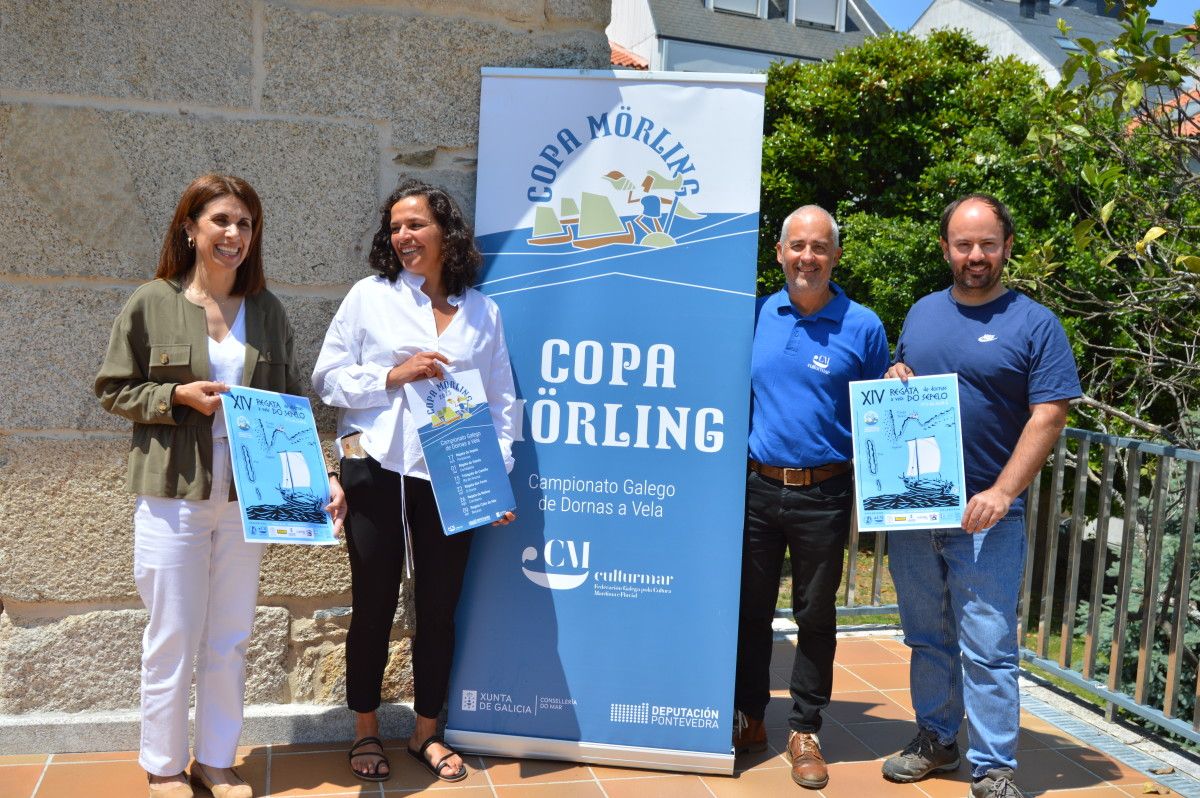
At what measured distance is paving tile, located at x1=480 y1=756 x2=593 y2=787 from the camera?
11.1ft

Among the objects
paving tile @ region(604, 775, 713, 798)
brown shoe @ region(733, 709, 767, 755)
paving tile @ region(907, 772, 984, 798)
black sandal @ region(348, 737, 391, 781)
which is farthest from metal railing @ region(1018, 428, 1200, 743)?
black sandal @ region(348, 737, 391, 781)

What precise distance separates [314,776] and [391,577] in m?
0.72

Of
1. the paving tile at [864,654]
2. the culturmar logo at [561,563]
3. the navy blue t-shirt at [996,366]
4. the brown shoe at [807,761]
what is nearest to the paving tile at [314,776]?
the culturmar logo at [561,563]

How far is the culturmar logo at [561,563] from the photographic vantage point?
351 centimetres

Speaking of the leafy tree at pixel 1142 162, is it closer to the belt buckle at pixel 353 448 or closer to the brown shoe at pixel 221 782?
the belt buckle at pixel 353 448

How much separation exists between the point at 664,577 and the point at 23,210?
239 cm

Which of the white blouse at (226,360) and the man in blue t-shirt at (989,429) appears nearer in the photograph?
the white blouse at (226,360)

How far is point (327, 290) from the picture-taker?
3.54 meters

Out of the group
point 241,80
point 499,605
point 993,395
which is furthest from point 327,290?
point 993,395

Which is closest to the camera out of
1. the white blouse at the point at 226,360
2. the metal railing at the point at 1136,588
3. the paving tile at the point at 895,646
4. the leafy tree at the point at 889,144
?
the white blouse at the point at 226,360

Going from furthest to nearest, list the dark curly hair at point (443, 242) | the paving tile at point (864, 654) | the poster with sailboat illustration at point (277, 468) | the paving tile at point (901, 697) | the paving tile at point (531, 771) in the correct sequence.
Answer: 1. the paving tile at point (864, 654)
2. the paving tile at point (901, 697)
3. the paving tile at point (531, 771)
4. the dark curly hair at point (443, 242)
5. the poster with sailboat illustration at point (277, 468)

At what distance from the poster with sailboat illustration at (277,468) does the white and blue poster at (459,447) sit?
0.32m

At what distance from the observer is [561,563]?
352 centimetres

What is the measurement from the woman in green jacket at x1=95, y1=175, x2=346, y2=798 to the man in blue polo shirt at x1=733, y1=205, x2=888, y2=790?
142 centimetres
